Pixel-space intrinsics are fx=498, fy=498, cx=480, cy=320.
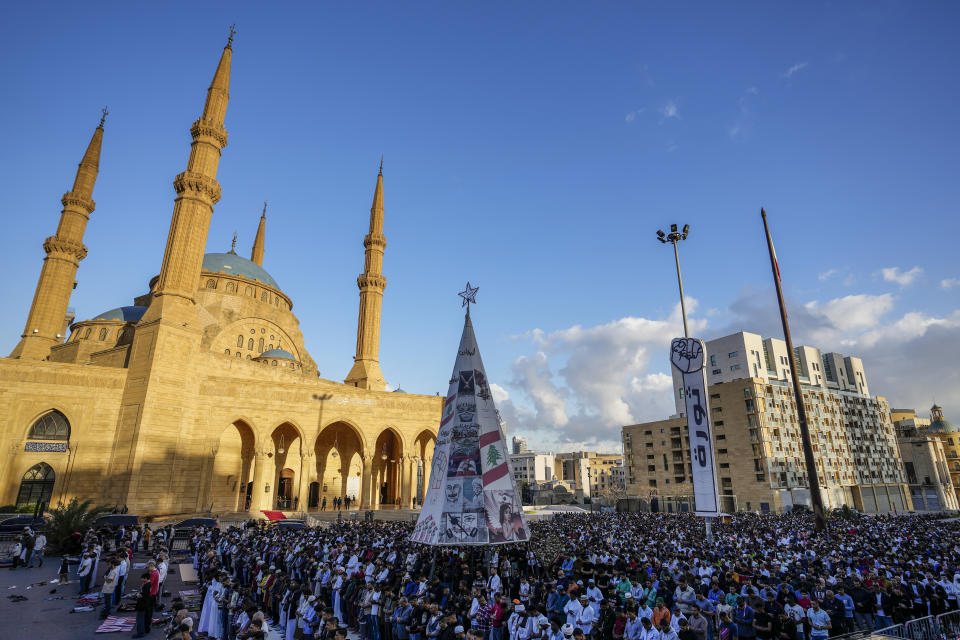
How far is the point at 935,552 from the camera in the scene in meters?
15.6

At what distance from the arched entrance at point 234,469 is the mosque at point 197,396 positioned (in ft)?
0.29

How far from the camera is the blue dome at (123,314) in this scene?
3688 centimetres

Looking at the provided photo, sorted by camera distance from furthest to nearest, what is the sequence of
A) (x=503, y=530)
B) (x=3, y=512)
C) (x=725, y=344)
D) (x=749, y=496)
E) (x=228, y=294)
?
(x=725, y=344) < (x=749, y=496) < (x=228, y=294) < (x=3, y=512) < (x=503, y=530)

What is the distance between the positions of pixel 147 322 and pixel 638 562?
28531 mm

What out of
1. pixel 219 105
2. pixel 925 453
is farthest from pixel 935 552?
pixel 925 453

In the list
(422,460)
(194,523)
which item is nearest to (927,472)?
(422,460)

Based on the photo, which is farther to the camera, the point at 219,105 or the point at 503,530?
the point at 219,105

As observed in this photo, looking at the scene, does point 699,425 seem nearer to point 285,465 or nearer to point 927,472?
point 285,465

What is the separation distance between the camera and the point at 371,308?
41.8 metres

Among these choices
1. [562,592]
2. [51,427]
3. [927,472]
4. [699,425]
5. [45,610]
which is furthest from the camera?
[927,472]

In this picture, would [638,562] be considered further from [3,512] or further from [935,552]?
[3,512]

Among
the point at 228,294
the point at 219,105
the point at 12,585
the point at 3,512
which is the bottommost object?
the point at 12,585

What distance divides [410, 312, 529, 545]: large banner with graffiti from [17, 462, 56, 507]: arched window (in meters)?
22.9

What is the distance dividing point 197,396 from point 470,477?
75.8 feet
